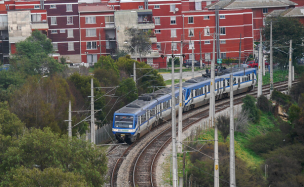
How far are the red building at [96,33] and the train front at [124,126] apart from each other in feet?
138

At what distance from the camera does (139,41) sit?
70.1 m

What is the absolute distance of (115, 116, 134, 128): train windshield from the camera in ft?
110

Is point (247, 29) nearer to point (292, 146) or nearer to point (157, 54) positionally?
point (157, 54)

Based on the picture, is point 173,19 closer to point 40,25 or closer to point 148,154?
point 40,25

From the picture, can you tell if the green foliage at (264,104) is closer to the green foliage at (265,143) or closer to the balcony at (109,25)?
the green foliage at (265,143)

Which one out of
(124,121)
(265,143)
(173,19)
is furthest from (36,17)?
(265,143)

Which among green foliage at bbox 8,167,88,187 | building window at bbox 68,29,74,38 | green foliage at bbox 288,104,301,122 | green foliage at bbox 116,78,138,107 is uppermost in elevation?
building window at bbox 68,29,74,38

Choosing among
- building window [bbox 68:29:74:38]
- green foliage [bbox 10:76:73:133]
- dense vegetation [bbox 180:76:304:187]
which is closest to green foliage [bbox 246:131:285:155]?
dense vegetation [bbox 180:76:304:187]

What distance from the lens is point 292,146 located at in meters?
35.2

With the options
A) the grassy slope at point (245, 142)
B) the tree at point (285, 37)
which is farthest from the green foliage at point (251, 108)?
the tree at point (285, 37)

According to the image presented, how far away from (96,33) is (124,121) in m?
43.5

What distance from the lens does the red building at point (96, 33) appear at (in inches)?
2953

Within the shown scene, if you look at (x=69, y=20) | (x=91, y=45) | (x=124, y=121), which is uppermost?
(x=69, y=20)

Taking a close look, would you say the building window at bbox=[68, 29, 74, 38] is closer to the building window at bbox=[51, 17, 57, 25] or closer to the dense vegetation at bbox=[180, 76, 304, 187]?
the building window at bbox=[51, 17, 57, 25]
